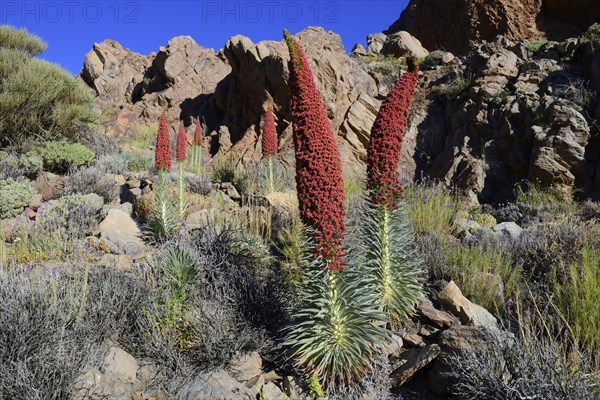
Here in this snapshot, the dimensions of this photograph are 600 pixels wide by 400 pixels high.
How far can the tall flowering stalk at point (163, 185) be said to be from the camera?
564 centimetres

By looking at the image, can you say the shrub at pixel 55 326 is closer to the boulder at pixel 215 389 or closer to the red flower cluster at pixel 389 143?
the boulder at pixel 215 389

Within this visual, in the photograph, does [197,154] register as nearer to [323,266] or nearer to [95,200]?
[95,200]

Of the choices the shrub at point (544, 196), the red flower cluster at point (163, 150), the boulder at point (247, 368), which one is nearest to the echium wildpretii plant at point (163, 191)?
the red flower cluster at point (163, 150)

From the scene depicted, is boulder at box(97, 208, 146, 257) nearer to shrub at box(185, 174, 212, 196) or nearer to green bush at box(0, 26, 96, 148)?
shrub at box(185, 174, 212, 196)

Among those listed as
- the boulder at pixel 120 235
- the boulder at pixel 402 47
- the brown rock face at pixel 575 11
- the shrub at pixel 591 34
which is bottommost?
the boulder at pixel 120 235

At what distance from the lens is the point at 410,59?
9.81ft

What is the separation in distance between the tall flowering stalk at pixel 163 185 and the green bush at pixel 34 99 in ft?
20.0

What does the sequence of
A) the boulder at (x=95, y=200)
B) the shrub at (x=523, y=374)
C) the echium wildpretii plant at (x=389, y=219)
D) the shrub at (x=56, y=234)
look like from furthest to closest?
the boulder at (x=95, y=200), the shrub at (x=56, y=234), the echium wildpretii plant at (x=389, y=219), the shrub at (x=523, y=374)

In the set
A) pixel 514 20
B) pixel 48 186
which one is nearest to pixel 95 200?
pixel 48 186

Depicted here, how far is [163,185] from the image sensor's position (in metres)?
5.80

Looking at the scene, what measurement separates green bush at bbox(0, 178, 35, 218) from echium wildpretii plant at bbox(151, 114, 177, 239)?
2.63 m

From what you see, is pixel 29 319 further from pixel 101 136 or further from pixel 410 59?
pixel 101 136

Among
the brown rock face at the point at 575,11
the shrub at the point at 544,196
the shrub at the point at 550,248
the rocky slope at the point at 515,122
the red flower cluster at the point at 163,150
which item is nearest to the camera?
the shrub at the point at 550,248

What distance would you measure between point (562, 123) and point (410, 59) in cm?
613
